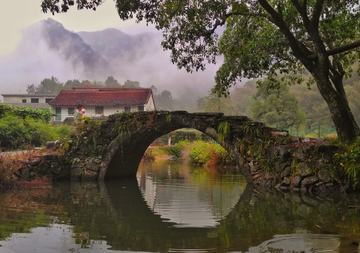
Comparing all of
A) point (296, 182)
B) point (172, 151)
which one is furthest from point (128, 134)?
point (172, 151)

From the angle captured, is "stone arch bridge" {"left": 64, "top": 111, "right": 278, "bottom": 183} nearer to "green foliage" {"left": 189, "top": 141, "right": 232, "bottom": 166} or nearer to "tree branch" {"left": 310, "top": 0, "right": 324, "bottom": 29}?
"tree branch" {"left": 310, "top": 0, "right": 324, "bottom": 29}

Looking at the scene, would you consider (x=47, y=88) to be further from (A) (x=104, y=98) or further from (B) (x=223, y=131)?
(B) (x=223, y=131)

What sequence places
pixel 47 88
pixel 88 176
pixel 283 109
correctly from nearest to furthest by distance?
pixel 88 176 → pixel 283 109 → pixel 47 88

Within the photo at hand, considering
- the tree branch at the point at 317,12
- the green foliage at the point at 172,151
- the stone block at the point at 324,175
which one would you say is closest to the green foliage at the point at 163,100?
the green foliage at the point at 172,151

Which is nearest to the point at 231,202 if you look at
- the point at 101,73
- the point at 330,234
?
the point at 330,234

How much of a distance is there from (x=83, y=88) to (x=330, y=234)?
46.2 meters

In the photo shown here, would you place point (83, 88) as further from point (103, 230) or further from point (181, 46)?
point (103, 230)

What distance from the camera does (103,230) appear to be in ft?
21.0

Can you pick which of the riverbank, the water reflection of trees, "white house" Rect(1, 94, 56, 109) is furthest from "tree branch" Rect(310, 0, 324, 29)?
"white house" Rect(1, 94, 56, 109)

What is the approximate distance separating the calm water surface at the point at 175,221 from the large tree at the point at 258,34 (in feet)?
12.7

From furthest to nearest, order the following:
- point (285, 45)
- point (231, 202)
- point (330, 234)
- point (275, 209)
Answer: point (285, 45) < point (231, 202) < point (275, 209) < point (330, 234)

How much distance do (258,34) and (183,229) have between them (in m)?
10.0

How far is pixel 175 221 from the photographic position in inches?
287

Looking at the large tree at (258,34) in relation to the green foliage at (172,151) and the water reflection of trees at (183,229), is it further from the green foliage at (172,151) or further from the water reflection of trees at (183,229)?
the green foliage at (172,151)
